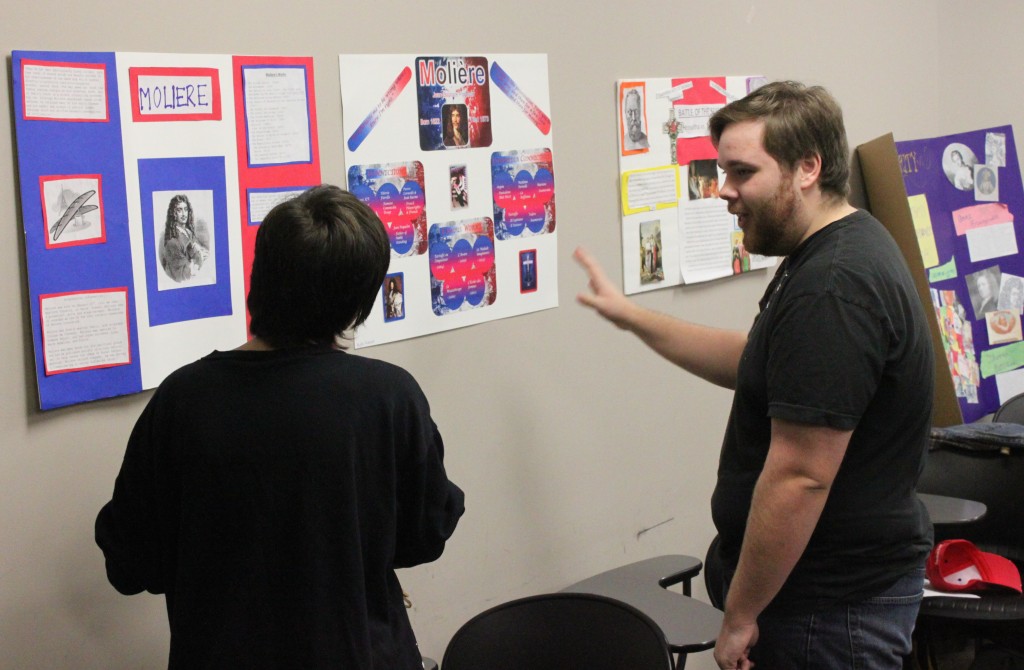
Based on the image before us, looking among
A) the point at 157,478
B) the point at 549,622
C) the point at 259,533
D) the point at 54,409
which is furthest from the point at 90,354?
the point at 549,622

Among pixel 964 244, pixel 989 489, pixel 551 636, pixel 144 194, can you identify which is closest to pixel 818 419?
pixel 551 636

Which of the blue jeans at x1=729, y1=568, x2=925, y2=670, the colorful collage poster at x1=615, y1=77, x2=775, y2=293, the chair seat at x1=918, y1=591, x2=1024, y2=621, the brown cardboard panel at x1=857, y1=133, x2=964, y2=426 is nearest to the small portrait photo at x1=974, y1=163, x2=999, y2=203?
the brown cardboard panel at x1=857, y1=133, x2=964, y2=426

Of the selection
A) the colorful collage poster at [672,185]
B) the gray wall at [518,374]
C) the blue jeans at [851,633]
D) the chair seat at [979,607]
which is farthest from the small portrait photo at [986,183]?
the blue jeans at [851,633]

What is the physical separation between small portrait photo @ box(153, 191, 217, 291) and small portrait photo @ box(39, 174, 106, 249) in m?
0.10

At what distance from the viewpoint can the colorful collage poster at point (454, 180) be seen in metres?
1.95

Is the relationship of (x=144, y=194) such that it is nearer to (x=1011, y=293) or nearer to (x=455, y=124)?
(x=455, y=124)

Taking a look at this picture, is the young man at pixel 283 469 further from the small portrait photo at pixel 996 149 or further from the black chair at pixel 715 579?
the small portrait photo at pixel 996 149

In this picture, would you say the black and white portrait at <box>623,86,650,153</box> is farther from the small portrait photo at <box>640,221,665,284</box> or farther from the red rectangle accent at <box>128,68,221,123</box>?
the red rectangle accent at <box>128,68,221,123</box>

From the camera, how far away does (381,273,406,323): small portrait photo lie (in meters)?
1.99

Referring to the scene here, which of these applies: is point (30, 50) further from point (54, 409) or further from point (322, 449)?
point (322, 449)

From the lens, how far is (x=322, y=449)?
4.13 ft

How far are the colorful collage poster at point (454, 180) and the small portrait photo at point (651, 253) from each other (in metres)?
0.31

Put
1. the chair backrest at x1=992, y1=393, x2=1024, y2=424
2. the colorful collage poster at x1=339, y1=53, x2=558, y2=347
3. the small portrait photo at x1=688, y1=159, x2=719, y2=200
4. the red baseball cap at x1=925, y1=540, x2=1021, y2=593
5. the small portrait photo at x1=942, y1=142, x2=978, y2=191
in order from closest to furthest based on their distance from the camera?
1. the colorful collage poster at x1=339, y1=53, x2=558, y2=347
2. the red baseball cap at x1=925, y1=540, x2=1021, y2=593
3. the small portrait photo at x1=688, y1=159, x2=719, y2=200
4. the chair backrest at x1=992, y1=393, x2=1024, y2=424
5. the small portrait photo at x1=942, y1=142, x2=978, y2=191

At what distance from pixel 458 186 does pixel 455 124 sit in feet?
0.42
